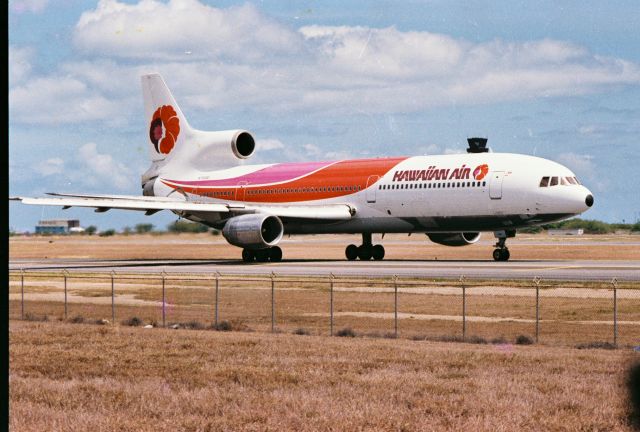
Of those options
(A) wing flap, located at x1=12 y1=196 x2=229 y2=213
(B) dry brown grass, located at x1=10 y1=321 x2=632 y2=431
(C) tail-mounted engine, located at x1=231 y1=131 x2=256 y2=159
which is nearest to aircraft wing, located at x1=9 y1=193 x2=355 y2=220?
(A) wing flap, located at x1=12 y1=196 x2=229 y2=213

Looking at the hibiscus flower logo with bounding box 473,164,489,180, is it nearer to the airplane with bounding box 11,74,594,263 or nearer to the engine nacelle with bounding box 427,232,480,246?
the airplane with bounding box 11,74,594,263

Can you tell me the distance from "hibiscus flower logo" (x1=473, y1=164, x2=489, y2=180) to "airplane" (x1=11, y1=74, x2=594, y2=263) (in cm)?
5

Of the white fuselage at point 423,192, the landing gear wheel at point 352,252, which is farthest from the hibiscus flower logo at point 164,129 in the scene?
the landing gear wheel at point 352,252

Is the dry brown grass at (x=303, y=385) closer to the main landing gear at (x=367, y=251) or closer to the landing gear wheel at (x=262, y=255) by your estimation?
the landing gear wheel at (x=262, y=255)

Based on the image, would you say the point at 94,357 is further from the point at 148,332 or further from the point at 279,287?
the point at 279,287

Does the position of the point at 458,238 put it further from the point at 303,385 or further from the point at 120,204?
the point at 303,385

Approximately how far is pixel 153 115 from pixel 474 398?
5561 centimetres

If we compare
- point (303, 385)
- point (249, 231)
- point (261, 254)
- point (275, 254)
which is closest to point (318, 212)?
point (275, 254)

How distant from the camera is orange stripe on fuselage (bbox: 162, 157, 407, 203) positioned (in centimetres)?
5538

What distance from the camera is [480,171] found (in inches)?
1960

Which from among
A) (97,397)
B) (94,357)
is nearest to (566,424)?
(97,397)

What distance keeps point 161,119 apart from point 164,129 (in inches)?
32.9

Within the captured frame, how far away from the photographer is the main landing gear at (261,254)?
184 feet

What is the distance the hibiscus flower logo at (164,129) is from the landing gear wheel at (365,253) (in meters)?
17.6
